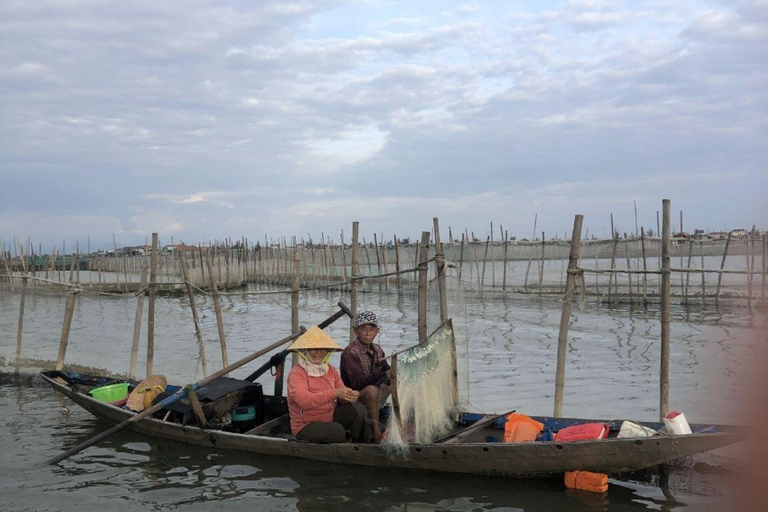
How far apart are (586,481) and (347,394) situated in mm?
→ 2162

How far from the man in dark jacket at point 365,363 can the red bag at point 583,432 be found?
68.0 inches

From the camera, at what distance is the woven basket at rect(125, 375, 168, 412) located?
7.44 m

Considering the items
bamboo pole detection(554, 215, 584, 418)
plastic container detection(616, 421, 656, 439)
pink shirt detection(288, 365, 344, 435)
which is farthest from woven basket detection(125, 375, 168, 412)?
plastic container detection(616, 421, 656, 439)

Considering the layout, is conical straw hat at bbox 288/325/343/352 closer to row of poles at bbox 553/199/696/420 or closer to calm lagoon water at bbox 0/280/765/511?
calm lagoon water at bbox 0/280/765/511

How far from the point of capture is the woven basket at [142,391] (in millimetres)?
7438

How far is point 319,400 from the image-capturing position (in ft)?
19.9

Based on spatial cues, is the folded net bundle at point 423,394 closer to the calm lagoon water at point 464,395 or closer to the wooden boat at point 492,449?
the wooden boat at point 492,449

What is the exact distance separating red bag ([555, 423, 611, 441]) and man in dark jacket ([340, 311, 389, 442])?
173 cm

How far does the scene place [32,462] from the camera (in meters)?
6.64

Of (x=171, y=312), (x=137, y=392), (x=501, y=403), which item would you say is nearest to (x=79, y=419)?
(x=137, y=392)

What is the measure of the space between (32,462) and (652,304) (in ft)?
54.9

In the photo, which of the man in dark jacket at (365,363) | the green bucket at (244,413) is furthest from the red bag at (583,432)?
the green bucket at (244,413)

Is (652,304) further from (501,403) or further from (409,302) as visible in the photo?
(501,403)

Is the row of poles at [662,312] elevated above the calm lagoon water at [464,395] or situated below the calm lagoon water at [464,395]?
above
